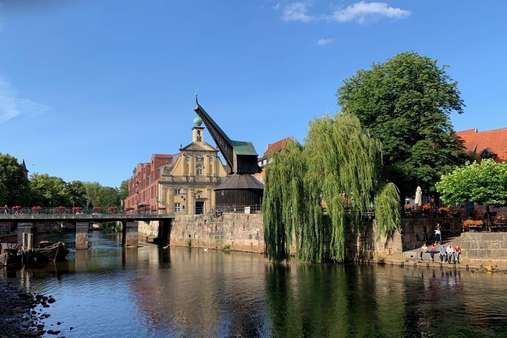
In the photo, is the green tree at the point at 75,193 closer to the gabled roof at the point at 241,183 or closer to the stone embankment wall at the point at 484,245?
the gabled roof at the point at 241,183

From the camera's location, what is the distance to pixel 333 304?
921 inches

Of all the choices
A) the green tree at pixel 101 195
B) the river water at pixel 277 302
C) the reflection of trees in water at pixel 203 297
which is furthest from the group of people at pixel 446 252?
the green tree at pixel 101 195

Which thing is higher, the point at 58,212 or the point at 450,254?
the point at 58,212

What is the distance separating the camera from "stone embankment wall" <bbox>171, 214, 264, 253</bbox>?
51.9 m

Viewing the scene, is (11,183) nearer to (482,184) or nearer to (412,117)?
(412,117)

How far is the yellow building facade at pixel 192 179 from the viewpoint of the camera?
75.8 metres

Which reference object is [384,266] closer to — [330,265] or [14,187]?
[330,265]

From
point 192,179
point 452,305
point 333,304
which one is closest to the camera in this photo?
point 452,305

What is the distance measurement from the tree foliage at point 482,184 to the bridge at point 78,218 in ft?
132

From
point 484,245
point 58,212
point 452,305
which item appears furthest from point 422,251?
point 58,212

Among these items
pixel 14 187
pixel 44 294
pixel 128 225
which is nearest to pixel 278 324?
pixel 44 294

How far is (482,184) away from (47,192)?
89265 mm

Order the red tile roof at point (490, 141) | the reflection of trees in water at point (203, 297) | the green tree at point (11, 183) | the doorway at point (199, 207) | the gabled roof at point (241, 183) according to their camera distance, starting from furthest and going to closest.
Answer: the doorway at point (199, 207), the green tree at point (11, 183), the gabled roof at point (241, 183), the red tile roof at point (490, 141), the reflection of trees in water at point (203, 297)

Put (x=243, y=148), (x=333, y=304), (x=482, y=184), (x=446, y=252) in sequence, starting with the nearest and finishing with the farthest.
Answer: (x=333, y=304) < (x=482, y=184) < (x=446, y=252) < (x=243, y=148)
